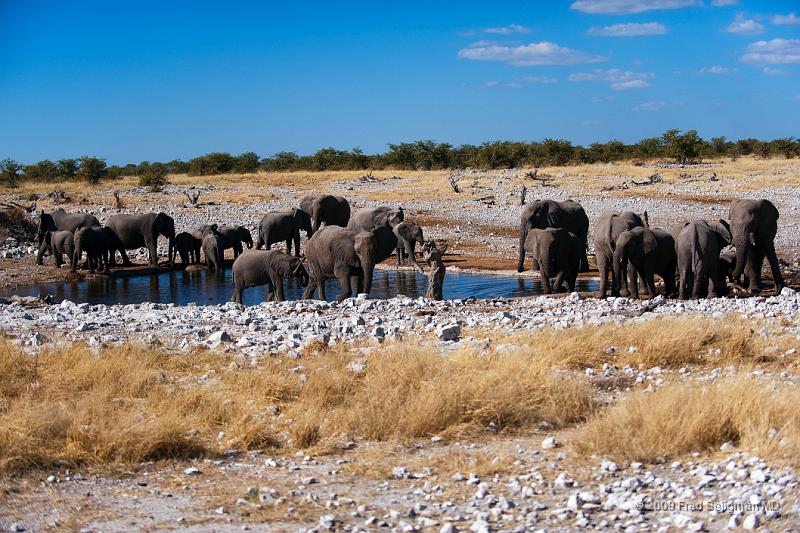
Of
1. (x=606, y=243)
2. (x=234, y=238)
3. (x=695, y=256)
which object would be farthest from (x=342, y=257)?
(x=234, y=238)

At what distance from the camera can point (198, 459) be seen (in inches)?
315

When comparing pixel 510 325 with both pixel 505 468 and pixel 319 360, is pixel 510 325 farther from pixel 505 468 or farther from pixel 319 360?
pixel 505 468

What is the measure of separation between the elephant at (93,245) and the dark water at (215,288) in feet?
2.97

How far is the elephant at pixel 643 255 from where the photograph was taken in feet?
56.4

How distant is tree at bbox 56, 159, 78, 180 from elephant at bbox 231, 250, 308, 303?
50.7 m

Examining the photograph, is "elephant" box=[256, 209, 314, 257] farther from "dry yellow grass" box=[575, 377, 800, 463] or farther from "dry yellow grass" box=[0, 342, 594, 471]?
"dry yellow grass" box=[575, 377, 800, 463]

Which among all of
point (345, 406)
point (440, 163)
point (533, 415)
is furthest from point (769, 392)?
point (440, 163)

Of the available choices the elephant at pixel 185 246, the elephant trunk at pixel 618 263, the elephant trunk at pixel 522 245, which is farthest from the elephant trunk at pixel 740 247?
the elephant at pixel 185 246

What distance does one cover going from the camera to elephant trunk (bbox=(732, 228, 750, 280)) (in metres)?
18.4

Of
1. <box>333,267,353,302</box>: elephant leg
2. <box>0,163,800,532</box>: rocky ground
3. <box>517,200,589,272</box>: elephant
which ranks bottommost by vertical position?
<box>0,163,800,532</box>: rocky ground

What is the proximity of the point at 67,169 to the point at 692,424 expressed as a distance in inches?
2556

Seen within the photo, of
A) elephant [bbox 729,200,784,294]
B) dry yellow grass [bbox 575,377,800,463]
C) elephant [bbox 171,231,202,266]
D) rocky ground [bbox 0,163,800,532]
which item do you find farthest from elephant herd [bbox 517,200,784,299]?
elephant [bbox 171,231,202,266]

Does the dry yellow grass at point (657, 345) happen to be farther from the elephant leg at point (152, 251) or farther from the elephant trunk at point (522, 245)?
the elephant leg at point (152, 251)

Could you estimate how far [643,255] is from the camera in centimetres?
1730
